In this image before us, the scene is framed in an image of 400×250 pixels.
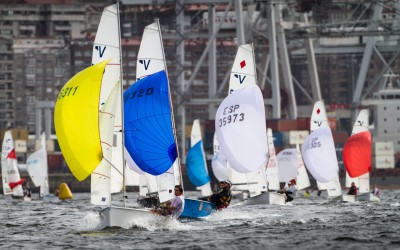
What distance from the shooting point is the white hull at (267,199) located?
41656 millimetres

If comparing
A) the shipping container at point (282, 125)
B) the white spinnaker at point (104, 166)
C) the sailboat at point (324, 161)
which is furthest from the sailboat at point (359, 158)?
the shipping container at point (282, 125)

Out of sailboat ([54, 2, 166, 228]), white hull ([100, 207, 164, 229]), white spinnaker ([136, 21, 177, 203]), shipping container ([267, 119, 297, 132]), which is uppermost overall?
white spinnaker ([136, 21, 177, 203])

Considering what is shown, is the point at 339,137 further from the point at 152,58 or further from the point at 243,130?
the point at 152,58

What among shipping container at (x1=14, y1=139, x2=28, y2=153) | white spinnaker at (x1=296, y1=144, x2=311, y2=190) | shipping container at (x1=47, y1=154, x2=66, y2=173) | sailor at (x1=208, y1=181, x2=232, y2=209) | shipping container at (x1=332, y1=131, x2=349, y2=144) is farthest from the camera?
shipping container at (x1=14, y1=139, x2=28, y2=153)

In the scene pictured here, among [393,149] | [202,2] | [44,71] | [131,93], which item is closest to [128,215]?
[131,93]

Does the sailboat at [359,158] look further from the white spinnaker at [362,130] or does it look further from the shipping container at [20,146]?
the shipping container at [20,146]

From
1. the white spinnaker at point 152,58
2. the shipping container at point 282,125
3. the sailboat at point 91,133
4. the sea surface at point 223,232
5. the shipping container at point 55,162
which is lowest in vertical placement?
the sea surface at point 223,232

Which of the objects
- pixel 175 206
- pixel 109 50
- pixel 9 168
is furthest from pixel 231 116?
pixel 9 168

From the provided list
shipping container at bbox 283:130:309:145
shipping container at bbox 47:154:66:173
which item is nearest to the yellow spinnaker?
shipping container at bbox 283:130:309:145

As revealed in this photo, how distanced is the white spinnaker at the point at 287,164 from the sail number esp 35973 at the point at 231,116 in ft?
78.5

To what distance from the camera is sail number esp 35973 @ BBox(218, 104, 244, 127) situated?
38531mm

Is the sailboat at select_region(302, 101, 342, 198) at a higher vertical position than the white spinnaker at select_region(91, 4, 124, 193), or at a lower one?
lower

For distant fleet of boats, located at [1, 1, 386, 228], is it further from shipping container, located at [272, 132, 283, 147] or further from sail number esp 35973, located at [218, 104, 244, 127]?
shipping container, located at [272, 132, 283, 147]

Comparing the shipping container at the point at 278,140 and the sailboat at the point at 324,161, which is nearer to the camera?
the sailboat at the point at 324,161
